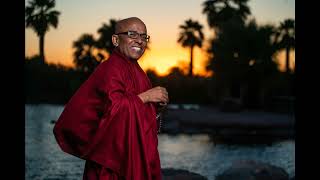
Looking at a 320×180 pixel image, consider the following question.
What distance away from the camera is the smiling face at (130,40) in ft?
9.60

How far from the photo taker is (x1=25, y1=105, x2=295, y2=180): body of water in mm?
13766

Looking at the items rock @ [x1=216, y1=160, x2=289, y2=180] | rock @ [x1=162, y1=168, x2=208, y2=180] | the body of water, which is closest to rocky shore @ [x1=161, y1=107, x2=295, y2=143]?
the body of water

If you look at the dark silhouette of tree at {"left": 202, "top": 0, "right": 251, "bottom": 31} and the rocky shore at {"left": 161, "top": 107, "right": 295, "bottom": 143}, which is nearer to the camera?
the rocky shore at {"left": 161, "top": 107, "right": 295, "bottom": 143}

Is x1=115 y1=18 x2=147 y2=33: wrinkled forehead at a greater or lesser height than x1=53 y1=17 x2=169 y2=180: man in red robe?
greater

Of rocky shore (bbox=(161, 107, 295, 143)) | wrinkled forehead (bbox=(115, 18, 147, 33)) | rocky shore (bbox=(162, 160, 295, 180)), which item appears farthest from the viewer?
rocky shore (bbox=(161, 107, 295, 143))

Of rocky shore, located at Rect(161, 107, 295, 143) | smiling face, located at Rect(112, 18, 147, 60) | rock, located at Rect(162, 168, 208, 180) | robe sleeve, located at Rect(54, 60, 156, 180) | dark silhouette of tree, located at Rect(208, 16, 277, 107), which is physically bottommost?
rocky shore, located at Rect(161, 107, 295, 143)

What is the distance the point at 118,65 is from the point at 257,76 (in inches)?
1158

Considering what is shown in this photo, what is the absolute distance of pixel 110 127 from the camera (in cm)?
278

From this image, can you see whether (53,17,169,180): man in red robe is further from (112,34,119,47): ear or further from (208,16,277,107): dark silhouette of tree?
(208,16,277,107): dark silhouette of tree

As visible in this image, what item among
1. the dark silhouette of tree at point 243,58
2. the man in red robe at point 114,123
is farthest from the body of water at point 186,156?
the dark silhouette of tree at point 243,58

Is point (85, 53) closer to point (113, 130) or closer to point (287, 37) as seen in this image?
point (287, 37)

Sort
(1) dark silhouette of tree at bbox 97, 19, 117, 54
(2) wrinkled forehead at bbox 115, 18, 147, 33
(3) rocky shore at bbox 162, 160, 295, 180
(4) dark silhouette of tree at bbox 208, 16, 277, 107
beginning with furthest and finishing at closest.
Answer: (4) dark silhouette of tree at bbox 208, 16, 277, 107 → (1) dark silhouette of tree at bbox 97, 19, 117, 54 → (3) rocky shore at bbox 162, 160, 295, 180 → (2) wrinkled forehead at bbox 115, 18, 147, 33

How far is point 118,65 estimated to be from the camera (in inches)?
114

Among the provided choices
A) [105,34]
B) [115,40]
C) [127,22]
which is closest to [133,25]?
[127,22]
